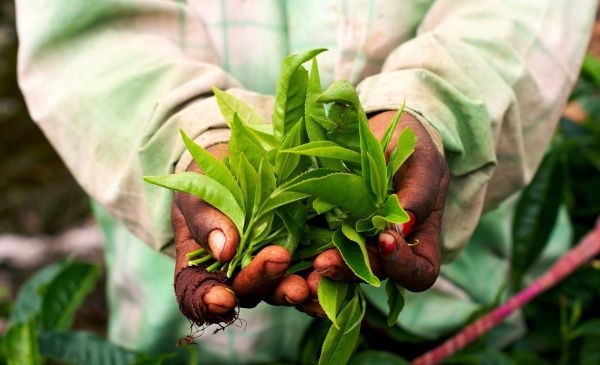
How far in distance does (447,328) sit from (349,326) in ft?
1.74

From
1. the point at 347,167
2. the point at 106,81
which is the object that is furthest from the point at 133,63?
the point at 347,167

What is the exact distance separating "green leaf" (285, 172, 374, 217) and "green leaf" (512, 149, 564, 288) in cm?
68

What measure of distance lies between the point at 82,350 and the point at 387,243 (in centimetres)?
62

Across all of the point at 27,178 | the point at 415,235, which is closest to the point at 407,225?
the point at 415,235

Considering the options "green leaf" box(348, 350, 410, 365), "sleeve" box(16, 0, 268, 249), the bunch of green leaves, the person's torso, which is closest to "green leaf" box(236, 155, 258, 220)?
the bunch of green leaves

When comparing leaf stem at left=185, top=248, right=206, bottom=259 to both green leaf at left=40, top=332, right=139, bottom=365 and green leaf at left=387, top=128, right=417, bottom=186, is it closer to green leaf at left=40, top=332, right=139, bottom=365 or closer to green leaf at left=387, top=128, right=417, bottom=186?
green leaf at left=387, top=128, right=417, bottom=186

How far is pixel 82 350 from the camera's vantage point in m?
1.18

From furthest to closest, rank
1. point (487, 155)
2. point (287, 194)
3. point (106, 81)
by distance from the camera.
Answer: point (106, 81) < point (487, 155) < point (287, 194)

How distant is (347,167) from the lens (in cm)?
79

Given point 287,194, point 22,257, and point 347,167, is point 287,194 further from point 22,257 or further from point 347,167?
point 22,257

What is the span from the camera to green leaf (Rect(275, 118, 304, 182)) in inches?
30.5

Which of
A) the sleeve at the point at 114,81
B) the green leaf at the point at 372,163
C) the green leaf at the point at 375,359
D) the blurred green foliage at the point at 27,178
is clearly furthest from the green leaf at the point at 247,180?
the blurred green foliage at the point at 27,178

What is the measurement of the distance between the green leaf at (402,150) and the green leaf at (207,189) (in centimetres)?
14

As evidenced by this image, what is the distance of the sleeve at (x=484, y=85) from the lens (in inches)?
37.2
